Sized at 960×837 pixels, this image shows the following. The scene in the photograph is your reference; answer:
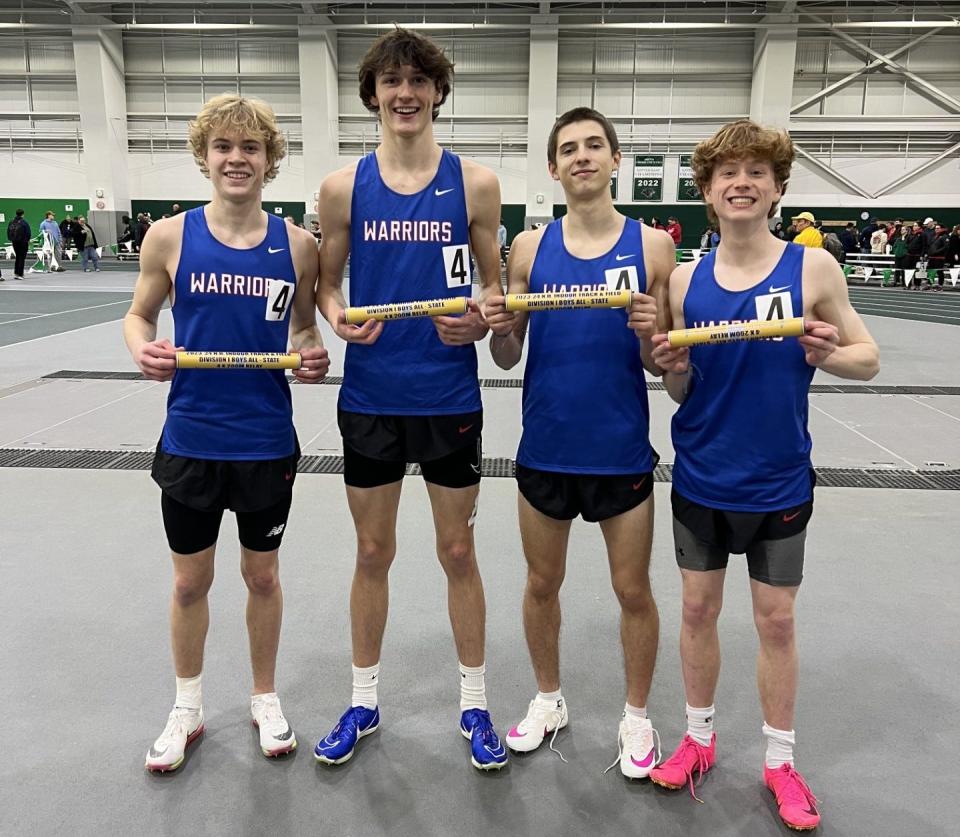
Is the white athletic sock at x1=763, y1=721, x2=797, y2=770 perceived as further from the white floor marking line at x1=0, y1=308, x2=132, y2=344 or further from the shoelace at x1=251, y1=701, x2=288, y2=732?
the white floor marking line at x1=0, y1=308, x2=132, y2=344

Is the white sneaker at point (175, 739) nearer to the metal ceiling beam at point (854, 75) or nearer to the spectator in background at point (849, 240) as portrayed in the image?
the spectator in background at point (849, 240)

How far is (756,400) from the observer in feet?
6.70

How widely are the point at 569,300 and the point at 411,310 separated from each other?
1.36 ft

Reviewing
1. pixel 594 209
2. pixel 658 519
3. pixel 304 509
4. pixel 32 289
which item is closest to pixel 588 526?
pixel 658 519

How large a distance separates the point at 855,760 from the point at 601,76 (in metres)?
22.8

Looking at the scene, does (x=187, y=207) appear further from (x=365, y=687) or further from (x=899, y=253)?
(x=365, y=687)

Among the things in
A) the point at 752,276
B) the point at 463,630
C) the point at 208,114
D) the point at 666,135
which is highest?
the point at 666,135

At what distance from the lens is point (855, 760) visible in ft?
7.55

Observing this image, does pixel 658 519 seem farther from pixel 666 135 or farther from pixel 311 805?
pixel 666 135

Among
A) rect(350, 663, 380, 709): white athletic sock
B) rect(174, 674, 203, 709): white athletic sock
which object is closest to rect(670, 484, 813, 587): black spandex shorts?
rect(350, 663, 380, 709): white athletic sock

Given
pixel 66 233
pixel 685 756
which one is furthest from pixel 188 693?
pixel 66 233

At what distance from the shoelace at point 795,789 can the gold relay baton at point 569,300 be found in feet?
4.47

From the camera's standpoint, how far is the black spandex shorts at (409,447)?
7.59 ft

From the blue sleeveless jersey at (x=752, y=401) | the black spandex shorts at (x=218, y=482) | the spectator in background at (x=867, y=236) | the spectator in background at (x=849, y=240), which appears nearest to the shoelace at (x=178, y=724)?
the black spandex shorts at (x=218, y=482)
